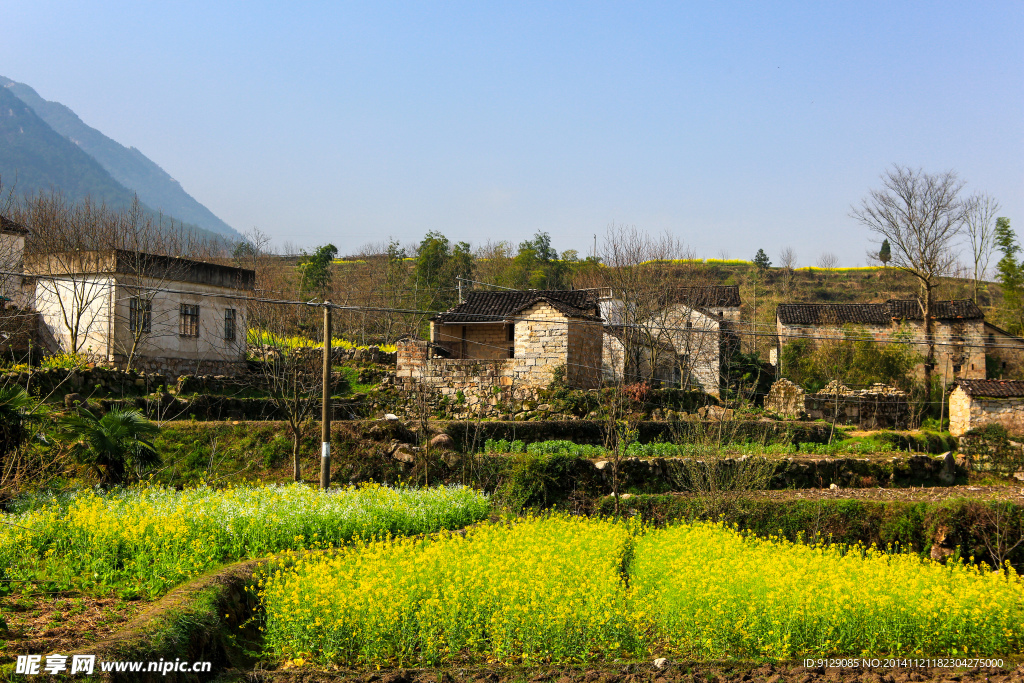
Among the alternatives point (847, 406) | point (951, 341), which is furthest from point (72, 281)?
point (951, 341)

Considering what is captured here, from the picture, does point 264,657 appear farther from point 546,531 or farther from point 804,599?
point 804,599

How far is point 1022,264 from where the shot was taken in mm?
49938

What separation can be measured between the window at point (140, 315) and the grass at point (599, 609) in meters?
19.2

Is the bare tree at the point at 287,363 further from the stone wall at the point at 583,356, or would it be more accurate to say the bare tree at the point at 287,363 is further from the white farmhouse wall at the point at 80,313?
the stone wall at the point at 583,356

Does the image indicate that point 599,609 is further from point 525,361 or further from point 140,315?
point 140,315

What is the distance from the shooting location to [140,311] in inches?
1018

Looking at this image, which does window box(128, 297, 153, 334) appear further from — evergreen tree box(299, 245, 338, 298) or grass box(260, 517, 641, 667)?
grass box(260, 517, 641, 667)

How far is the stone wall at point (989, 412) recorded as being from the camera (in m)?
29.1

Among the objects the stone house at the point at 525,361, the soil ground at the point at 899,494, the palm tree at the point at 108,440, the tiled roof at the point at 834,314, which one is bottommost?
the soil ground at the point at 899,494

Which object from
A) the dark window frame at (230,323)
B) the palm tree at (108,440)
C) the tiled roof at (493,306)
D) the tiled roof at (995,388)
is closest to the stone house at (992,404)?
the tiled roof at (995,388)

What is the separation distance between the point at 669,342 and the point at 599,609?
27.9 meters

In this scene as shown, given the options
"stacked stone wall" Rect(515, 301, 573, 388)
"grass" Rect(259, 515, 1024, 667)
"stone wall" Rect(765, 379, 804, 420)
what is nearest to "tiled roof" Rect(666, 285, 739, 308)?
"stone wall" Rect(765, 379, 804, 420)

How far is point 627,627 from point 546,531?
11.4ft

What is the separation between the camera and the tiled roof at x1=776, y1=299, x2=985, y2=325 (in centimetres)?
4312
